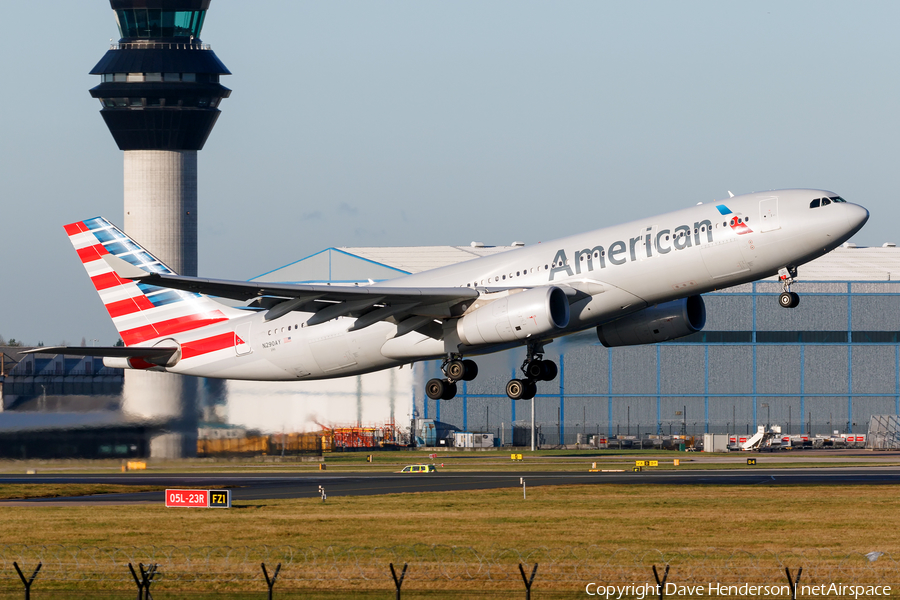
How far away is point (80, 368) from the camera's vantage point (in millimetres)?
89562

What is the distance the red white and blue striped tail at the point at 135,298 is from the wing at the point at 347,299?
28.0 feet

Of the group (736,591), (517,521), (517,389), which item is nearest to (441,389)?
(517,389)

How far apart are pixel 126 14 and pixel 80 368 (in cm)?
6327

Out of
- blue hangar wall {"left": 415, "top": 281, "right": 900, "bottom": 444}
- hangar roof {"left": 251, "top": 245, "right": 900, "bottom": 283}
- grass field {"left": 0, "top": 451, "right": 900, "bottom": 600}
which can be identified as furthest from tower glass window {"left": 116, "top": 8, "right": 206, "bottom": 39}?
grass field {"left": 0, "top": 451, "right": 900, "bottom": 600}

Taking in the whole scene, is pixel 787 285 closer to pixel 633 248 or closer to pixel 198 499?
pixel 633 248

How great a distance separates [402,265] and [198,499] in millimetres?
73320

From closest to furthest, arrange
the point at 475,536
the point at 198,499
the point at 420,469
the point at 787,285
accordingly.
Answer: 1. the point at 475,536
2. the point at 787,285
3. the point at 198,499
4. the point at 420,469

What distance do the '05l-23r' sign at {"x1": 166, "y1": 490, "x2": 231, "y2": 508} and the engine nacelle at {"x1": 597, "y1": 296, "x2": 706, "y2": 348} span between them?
16.3m

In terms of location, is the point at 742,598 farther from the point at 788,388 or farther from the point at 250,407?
the point at 788,388

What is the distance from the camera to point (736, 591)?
28328 mm

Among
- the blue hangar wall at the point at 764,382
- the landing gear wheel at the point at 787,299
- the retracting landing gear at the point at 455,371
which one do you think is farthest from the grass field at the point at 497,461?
the landing gear wheel at the point at 787,299

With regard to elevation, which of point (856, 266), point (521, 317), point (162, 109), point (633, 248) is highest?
point (162, 109)

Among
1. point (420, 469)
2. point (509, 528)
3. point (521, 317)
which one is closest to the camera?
point (521, 317)

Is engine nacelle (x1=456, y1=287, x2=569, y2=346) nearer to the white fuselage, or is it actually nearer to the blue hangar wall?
the white fuselage
